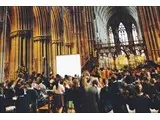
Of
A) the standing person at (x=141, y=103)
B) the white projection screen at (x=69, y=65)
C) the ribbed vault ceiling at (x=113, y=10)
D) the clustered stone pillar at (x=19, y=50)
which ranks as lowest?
the standing person at (x=141, y=103)

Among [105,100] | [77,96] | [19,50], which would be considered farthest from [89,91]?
[19,50]

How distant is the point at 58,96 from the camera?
6.49 metres

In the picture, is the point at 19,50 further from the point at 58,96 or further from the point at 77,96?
the point at 77,96

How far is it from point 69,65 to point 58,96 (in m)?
0.95

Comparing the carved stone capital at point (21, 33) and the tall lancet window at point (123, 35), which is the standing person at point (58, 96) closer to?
the carved stone capital at point (21, 33)

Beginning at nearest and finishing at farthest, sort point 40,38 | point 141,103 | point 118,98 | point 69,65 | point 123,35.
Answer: point 141,103 < point 118,98 < point 69,65 < point 40,38 < point 123,35

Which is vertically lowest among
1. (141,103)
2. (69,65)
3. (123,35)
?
(141,103)

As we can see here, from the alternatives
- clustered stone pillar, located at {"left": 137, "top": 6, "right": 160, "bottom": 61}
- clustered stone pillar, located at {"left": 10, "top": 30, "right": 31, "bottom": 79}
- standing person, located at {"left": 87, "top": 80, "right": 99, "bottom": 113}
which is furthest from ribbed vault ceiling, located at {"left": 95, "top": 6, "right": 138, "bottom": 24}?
clustered stone pillar, located at {"left": 10, "top": 30, "right": 31, "bottom": 79}

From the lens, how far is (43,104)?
6.40m

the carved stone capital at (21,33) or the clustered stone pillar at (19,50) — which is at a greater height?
the carved stone capital at (21,33)

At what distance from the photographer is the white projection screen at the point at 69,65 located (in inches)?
265

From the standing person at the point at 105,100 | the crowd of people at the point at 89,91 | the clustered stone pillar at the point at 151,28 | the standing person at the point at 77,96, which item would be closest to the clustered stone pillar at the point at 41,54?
the crowd of people at the point at 89,91

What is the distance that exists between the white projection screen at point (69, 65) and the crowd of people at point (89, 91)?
4.8 inches
